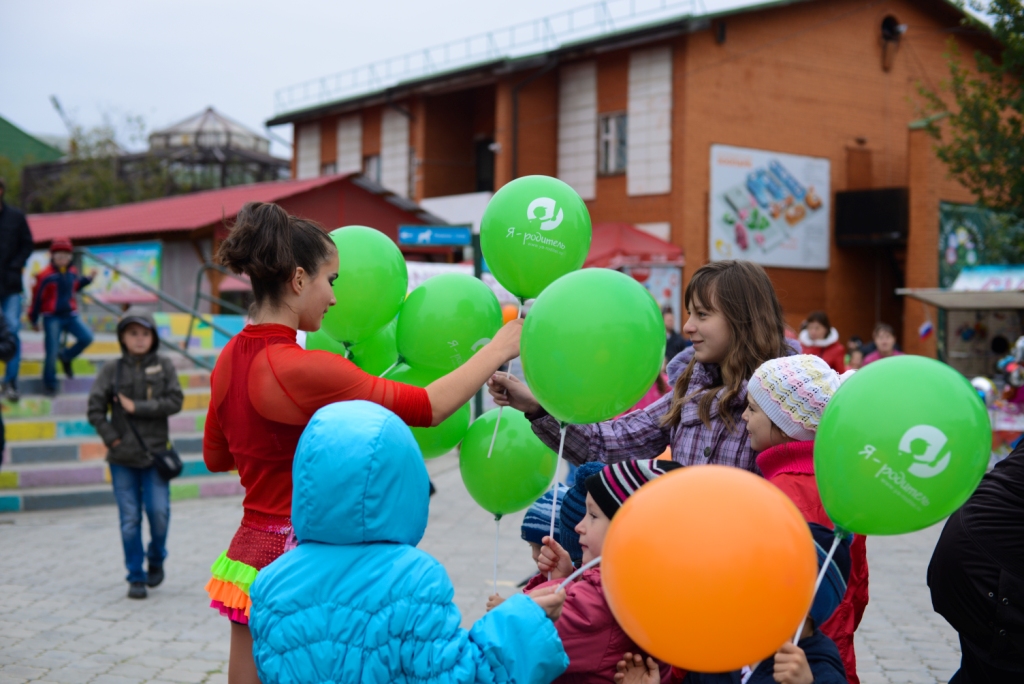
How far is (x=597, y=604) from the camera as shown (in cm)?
244

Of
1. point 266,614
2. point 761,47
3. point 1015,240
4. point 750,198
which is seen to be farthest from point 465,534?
point 761,47

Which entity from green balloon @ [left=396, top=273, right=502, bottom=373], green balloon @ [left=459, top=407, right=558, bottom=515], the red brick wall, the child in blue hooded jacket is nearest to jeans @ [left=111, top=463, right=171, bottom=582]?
green balloon @ [left=459, top=407, right=558, bottom=515]

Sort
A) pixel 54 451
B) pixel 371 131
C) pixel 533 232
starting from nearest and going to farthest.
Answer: pixel 533 232 < pixel 54 451 < pixel 371 131

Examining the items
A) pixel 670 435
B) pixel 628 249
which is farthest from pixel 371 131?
pixel 670 435

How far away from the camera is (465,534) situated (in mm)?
8188

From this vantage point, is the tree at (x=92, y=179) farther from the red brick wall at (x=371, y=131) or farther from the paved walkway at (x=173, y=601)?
the paved walkway at (x=173, y=601)

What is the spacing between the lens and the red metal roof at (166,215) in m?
21.7

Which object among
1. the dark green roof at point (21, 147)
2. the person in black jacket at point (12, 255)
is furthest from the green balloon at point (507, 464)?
the dark green roof at point (21, 147)

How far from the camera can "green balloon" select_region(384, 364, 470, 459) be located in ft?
11.1

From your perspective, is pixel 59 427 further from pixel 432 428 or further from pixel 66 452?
pixel 432 428

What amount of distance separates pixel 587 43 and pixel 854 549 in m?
19.5

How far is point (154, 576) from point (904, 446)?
5609 mm

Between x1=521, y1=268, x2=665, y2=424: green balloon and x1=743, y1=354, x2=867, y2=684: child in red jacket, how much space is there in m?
0.31

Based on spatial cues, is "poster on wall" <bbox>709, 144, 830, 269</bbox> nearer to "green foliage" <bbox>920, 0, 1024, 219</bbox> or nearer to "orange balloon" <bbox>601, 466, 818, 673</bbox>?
"green foliage" <bbox>920, 0, 1024, 219</bbox>
